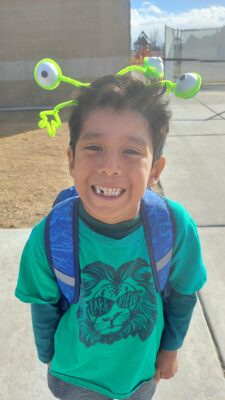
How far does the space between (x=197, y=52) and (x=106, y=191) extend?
57.5ft

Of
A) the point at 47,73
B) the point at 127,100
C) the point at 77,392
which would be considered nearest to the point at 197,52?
the point at 47,73

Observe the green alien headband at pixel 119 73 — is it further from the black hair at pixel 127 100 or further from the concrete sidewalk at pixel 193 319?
the concrete sidewalk at pixel 193 319

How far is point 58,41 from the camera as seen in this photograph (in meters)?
10.2

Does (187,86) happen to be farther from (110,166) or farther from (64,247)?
(64,247)

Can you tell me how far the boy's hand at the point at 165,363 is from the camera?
1.53 meters

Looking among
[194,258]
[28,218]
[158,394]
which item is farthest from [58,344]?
[28,218]

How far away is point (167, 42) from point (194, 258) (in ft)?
53.6

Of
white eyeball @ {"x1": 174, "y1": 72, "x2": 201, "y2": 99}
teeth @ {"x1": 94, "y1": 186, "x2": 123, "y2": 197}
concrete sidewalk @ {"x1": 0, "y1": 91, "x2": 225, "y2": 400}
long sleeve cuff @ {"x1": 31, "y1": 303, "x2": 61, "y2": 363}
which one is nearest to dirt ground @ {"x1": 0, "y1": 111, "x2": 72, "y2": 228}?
concrete sidewalk @ {"x1": 0, "y1": 91, "x2": 225, "y2": 400}

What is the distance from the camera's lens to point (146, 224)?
1.27 meters

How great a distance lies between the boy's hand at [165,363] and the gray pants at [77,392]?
0.05 metres

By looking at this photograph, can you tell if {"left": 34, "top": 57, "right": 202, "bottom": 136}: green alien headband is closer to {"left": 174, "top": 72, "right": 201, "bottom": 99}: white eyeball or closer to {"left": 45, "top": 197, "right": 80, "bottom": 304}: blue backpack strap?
{"left": 174, "top": 72, "right": 201, "bottom": 99}: white eyeball

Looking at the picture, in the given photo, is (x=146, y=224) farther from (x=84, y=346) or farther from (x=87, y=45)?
(x=87, y=45)

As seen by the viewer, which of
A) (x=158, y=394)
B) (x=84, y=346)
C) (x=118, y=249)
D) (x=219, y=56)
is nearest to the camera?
(x=118, y=249)

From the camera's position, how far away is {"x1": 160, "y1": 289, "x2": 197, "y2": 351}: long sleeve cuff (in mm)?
1422
